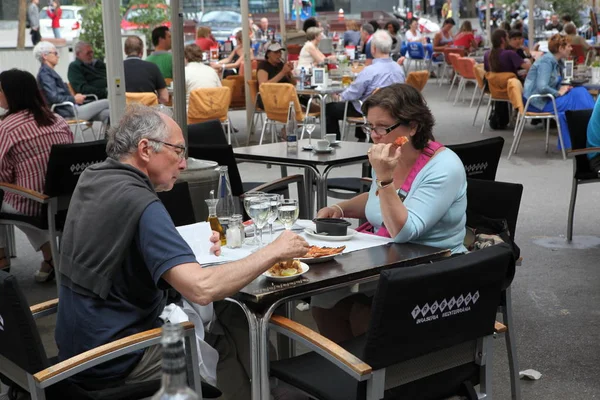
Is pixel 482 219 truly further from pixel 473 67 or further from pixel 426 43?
pixel 426 43

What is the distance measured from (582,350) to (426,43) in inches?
660

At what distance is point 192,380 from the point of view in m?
2.53

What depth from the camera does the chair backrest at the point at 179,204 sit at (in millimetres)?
3551

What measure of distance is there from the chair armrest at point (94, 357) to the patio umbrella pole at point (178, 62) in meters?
2.06

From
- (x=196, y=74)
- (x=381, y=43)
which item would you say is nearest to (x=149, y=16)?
(x=196, y=74)

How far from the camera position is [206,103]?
880cm

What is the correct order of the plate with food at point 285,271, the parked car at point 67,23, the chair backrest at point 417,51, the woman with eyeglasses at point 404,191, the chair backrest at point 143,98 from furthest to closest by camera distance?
the chair backrest at point 417,51, the parked car at point 67,23, the chair backrest at point 143,98, the woman with eyeglasses at point 404,191, the plate with food at point 285,271

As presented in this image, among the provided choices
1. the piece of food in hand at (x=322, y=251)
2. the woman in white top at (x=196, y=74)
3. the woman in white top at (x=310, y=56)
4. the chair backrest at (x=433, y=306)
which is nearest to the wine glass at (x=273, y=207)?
the piece of food in hand at (x=322, y=251)

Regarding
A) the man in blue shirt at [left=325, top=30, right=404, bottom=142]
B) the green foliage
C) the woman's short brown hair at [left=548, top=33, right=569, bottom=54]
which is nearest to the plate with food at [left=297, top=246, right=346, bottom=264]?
the man in blue shirt at [left=325, top=30, right=404, bottom=142]

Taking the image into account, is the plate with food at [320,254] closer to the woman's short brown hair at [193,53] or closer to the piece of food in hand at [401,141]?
the piece of food in hand at [401,141]

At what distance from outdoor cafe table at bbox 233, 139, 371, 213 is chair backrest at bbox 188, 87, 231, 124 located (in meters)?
3.43

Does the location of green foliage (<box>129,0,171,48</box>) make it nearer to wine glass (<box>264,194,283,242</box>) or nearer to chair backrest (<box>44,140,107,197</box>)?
chair backrest (<box>44,140,107,197</box>)

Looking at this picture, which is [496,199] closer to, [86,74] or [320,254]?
[320,254]

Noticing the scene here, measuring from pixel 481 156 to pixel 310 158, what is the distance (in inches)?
44.5
